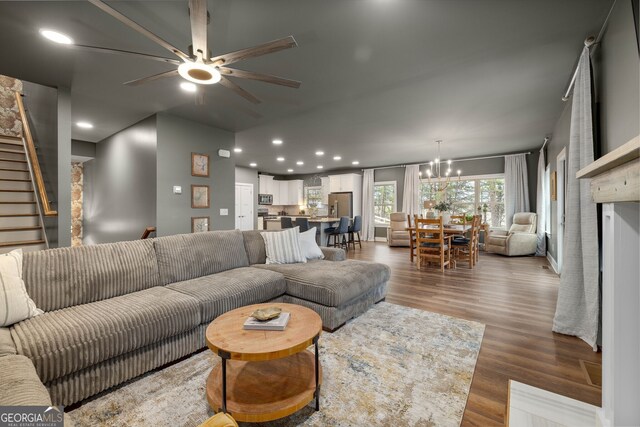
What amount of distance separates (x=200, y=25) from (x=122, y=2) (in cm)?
82

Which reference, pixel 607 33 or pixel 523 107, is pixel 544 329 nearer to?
pixel 607 33

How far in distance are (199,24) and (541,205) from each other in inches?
295

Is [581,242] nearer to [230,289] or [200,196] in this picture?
[230,289]

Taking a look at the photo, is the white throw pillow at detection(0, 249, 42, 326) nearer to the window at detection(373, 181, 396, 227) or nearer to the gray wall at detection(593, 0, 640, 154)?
the gray wall at detection(593, 0, 640, 154)

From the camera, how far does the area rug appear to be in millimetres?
1471

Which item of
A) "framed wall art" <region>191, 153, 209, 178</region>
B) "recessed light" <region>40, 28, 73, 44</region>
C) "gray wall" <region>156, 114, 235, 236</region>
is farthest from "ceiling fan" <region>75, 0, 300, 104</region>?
"framed wall art" <region>191, 153, 209, 178</region>

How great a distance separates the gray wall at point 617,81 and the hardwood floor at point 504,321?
1.65 metres

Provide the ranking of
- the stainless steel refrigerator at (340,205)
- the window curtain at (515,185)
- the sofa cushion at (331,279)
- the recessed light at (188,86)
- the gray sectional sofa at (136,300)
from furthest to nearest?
the stainless steel refrigerator at (340,205)
the window curtain at (515,185)
the recessed light at (188,86)
the sofa cushion at (331,279)
the gray sectional sofa at (136,300)

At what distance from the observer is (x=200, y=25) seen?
168 centimetres

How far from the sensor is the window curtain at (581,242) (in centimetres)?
222

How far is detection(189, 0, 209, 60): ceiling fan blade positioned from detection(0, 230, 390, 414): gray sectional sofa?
1734 millimetres

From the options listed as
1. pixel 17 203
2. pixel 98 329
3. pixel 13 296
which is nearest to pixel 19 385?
pixel 98 329

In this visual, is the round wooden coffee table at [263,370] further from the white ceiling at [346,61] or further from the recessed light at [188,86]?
the recessed light at [188,86]

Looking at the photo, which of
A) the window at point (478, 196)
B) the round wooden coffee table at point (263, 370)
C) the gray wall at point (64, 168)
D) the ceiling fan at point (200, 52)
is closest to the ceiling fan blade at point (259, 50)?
the ceiling fan at point (200, 52)
